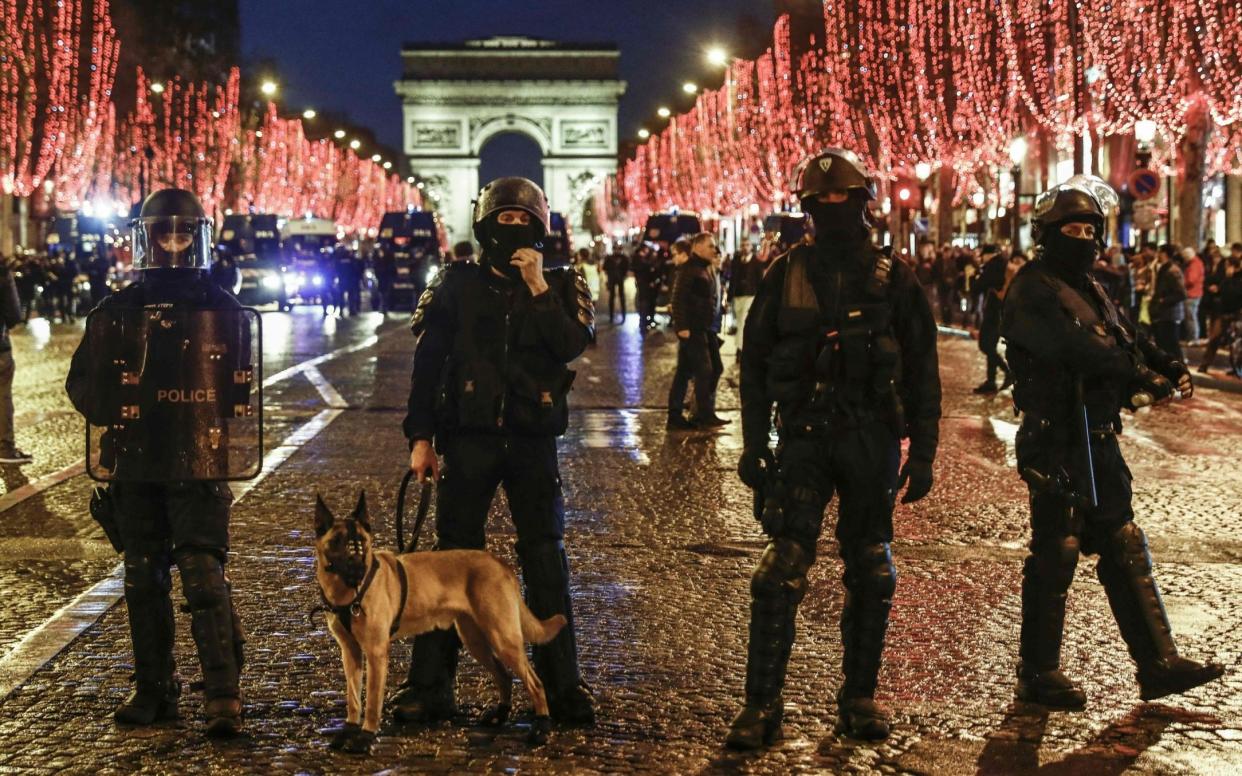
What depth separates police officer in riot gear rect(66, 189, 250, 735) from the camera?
5852mm

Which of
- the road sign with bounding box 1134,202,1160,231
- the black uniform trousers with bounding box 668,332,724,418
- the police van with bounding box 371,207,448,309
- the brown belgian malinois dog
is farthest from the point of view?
the police van with bounding box 371,207,448,309

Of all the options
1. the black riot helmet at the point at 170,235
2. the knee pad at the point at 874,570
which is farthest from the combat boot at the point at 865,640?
the black riot helmet at the point at 170,235

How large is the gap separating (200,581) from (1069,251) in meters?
2.84

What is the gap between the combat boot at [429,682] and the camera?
19.1 ft

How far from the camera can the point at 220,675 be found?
5789mm

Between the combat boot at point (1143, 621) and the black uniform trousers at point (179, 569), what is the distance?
8.83ft

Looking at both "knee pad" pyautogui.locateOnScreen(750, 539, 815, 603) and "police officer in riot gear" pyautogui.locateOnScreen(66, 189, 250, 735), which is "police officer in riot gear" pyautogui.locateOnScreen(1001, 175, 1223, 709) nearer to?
"knee pad" pyautogui.locateOnScreen(750, 539, 815, 603)

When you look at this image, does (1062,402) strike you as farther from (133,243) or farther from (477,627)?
(133,243)

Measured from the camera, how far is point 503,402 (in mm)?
5781

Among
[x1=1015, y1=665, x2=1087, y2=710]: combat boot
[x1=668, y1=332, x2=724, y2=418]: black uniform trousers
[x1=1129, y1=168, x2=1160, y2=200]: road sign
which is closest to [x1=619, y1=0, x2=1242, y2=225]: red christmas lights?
[x1=1129, y1=168, x2=1160, y2=200]: road sign

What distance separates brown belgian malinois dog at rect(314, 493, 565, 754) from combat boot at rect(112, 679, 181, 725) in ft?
2.18

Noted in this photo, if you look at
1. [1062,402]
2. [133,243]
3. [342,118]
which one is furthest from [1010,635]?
[342,118]

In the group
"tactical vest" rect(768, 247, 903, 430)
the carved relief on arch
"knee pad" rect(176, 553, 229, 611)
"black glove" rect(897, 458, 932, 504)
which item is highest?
the carved relief on arch

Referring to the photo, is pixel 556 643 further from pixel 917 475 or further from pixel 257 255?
pixel 257 255
